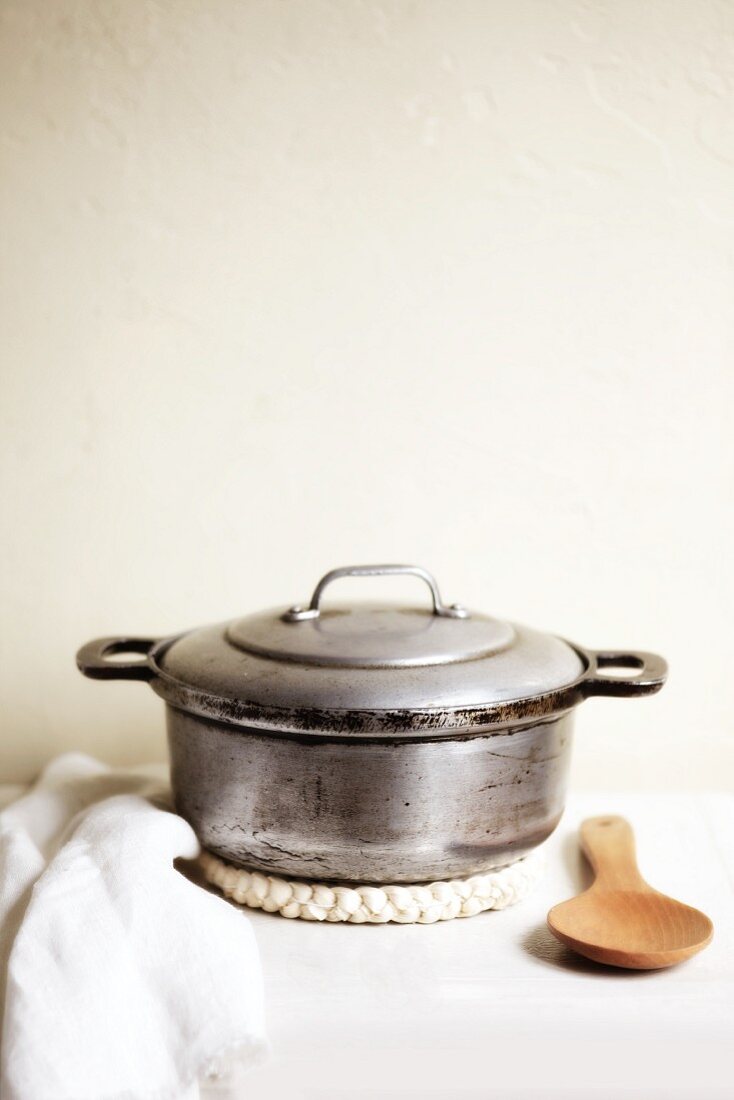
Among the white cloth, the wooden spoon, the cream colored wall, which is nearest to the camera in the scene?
the white cloth

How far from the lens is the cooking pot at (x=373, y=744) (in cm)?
62

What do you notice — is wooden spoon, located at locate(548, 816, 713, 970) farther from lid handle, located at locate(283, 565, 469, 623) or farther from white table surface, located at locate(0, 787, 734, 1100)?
lid handle, located at locate(283, 565, 469, 623)

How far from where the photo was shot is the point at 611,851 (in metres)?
0.78

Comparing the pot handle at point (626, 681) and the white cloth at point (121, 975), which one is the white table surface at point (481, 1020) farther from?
the pot handle at point (626, 681)

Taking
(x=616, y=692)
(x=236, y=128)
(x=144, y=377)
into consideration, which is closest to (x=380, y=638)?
(x=616, y=692)

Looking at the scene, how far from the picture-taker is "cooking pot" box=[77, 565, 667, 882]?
0.62 m

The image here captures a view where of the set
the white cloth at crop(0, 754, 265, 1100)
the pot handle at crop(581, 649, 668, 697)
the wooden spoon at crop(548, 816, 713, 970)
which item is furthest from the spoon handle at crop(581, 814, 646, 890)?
the white cloth at crop(0, 754, 265, 1100)

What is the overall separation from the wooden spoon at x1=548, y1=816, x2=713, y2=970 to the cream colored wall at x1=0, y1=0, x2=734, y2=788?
291mm

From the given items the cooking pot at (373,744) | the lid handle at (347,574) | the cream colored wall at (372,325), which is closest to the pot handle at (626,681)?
the cooking pot at (373,744)

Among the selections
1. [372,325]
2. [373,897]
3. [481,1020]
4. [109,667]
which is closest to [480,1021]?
[481,1020]

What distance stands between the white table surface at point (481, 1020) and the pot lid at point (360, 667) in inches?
6.3

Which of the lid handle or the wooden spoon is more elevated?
the lid handle

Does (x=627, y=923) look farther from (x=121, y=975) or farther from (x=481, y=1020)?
(x=121, y=975)

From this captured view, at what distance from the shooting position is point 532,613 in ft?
3.22
